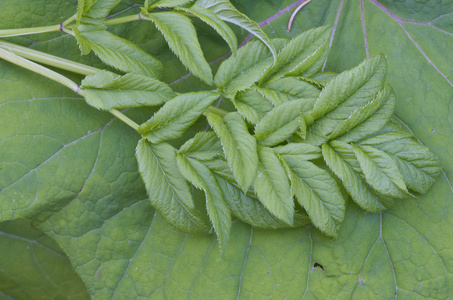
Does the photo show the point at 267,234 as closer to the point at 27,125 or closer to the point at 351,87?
the point at 351,87

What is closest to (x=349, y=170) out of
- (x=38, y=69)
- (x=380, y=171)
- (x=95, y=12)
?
(x=380, y=171)

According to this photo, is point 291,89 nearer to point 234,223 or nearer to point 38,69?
point 234,223

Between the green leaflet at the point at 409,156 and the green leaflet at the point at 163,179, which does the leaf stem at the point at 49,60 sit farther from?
the green leaflet at the point at 409,156

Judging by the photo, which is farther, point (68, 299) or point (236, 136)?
point (68, 299)

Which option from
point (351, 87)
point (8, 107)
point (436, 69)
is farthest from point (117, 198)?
point (436, 69)

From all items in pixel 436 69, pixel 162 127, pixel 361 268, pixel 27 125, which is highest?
pixel 436 69

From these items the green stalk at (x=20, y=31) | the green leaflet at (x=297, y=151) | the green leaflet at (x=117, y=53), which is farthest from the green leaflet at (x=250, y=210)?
the green stalk at (x=20, y=31)
